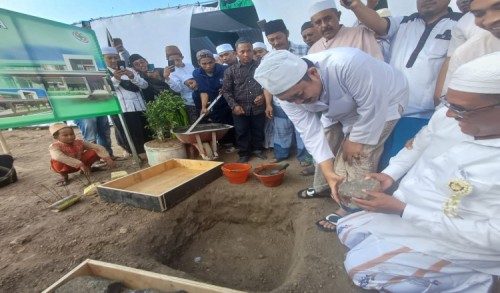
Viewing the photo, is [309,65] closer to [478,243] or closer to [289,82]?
[289,82]

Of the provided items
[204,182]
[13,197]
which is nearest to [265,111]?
[204,182]

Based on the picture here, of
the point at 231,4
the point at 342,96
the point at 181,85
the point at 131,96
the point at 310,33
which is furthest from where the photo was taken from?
the point at 231,4

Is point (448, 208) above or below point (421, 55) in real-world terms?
below

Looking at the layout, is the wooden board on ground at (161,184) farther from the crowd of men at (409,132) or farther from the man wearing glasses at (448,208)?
the man wearing glasses at (448,208)

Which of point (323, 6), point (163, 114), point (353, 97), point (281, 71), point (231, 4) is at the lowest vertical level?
point (163, 114)

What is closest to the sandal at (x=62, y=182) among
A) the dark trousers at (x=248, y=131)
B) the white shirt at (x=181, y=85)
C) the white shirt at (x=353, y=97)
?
the white shirt at (x=181, y=85)

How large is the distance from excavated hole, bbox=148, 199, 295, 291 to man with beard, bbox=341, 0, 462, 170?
1.27 meters

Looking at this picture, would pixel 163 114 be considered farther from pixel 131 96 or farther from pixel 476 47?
pixel 476 47

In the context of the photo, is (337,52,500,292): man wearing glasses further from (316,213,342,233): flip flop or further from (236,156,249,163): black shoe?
(236,156,249,163): black shoe

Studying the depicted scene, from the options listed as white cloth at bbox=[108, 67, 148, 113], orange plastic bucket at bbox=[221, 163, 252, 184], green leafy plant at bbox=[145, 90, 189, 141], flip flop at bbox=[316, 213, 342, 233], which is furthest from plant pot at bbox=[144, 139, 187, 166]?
flip flop at bbox=[316, 213, 342, 233]

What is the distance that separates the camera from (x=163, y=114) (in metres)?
3.98

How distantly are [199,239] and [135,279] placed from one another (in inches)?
47.2

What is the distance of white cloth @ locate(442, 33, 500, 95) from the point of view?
1.68 m

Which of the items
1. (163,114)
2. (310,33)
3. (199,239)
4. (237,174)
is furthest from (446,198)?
(163,114)
